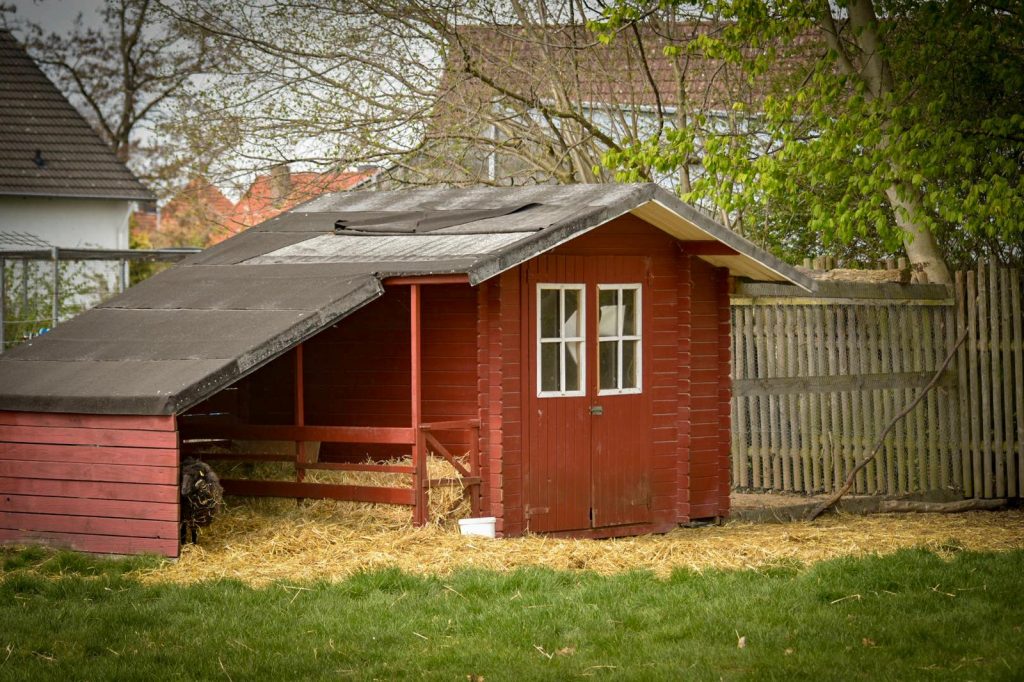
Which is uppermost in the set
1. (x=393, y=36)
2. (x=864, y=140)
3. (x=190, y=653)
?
(x=393, y=36)

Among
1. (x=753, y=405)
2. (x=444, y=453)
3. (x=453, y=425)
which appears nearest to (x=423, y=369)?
(x=453, y=425)

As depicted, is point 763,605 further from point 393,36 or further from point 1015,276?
point 393,36

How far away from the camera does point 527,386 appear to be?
11117 millimetres

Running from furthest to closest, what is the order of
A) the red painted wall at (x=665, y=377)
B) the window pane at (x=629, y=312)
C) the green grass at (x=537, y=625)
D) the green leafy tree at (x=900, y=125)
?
the green leafy tree at (x=900, y=125) → the window pane at (x=629, y=312) → the red painted wall at (x=665, y=377) → the green grass at (x=537, y=625)

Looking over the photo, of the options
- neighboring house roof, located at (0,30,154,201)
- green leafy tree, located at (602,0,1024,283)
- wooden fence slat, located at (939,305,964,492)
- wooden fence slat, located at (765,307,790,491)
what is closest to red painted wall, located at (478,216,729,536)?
wooden fence slat, located at (765,307,790,491)

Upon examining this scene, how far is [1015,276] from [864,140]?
2.06 m

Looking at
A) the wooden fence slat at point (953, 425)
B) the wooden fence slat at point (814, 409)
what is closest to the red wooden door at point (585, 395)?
the wooden fence slat at point (814, 409)

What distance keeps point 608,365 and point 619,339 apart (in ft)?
0.82

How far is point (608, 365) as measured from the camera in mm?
11688

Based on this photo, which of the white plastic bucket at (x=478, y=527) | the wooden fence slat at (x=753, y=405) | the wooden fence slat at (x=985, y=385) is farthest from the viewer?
the wooden fence slat at (x=753, y=405)

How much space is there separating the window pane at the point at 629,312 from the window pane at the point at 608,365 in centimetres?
19

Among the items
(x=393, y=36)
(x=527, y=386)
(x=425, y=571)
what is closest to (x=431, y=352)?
(x=527, y=386)

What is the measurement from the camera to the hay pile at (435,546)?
9305mm

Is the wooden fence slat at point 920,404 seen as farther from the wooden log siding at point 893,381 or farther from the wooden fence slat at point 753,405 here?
the wooden fence slat at point 753,405
